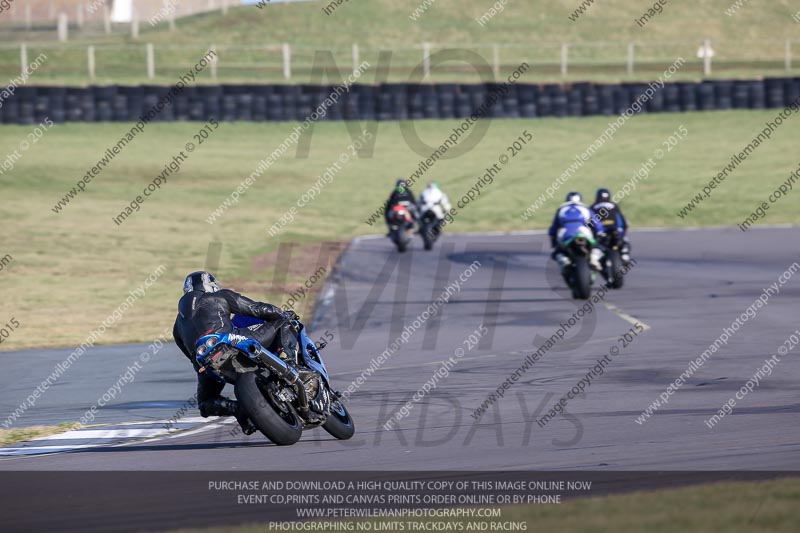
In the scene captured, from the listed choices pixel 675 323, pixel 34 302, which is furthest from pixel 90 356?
pixel 675 323

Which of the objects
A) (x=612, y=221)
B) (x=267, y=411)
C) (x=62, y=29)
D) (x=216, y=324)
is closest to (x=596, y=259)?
(x=612, y=221)

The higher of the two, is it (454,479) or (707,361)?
(454,479)

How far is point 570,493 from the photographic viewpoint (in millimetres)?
6988

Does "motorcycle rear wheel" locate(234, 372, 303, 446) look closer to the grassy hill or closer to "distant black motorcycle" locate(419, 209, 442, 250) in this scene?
"distant black motorcycle" locate(419, 209, 442, 250)

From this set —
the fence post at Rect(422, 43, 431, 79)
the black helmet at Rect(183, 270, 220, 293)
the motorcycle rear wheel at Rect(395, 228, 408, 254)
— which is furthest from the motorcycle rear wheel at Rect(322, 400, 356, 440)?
the fence post at Rect(422, 43, 431, 79)

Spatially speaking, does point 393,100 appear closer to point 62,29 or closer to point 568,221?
point 568,221

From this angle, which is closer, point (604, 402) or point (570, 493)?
point (570, 493)

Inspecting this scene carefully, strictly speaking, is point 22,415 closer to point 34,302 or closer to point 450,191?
point 34,302

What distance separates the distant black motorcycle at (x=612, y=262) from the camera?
1944cm

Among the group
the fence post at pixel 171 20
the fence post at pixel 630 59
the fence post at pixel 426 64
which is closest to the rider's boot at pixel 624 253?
the fence post at pixel 630 59

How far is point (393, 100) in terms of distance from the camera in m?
38.5

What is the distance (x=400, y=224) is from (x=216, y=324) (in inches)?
662

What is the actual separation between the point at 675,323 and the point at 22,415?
25.8 ft

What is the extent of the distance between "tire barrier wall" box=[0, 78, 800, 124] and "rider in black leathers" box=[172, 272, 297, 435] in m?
29.3
